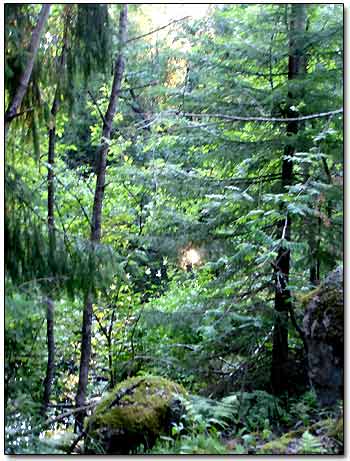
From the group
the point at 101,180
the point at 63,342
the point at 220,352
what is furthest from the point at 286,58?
the point at 63,342

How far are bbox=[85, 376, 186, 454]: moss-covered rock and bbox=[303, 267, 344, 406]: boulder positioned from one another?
1.04 metres

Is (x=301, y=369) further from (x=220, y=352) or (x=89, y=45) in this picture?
(x=89, y=45)

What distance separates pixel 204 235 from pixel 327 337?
1.73m

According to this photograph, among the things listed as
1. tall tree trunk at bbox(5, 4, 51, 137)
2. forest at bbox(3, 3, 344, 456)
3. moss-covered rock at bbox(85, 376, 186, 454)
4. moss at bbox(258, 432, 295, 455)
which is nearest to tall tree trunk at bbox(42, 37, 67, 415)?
forest at bbox(3, 3, 344, 456)

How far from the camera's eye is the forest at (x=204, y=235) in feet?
10.8

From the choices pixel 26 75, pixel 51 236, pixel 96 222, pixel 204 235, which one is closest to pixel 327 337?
pixel 204 235

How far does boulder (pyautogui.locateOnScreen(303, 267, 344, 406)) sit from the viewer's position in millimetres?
3449

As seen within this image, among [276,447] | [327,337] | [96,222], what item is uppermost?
[96,222]

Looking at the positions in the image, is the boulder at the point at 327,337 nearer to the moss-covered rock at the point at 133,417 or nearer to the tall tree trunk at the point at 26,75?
the moss-covered rock at the point at 133,417

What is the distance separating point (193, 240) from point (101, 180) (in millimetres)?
1059

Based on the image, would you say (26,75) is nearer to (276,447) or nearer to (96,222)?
(96,222)

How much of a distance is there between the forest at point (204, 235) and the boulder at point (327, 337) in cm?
1

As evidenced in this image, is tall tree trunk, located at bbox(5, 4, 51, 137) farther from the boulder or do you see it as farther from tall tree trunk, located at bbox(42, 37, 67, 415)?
the boulder

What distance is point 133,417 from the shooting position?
3.50 metres
